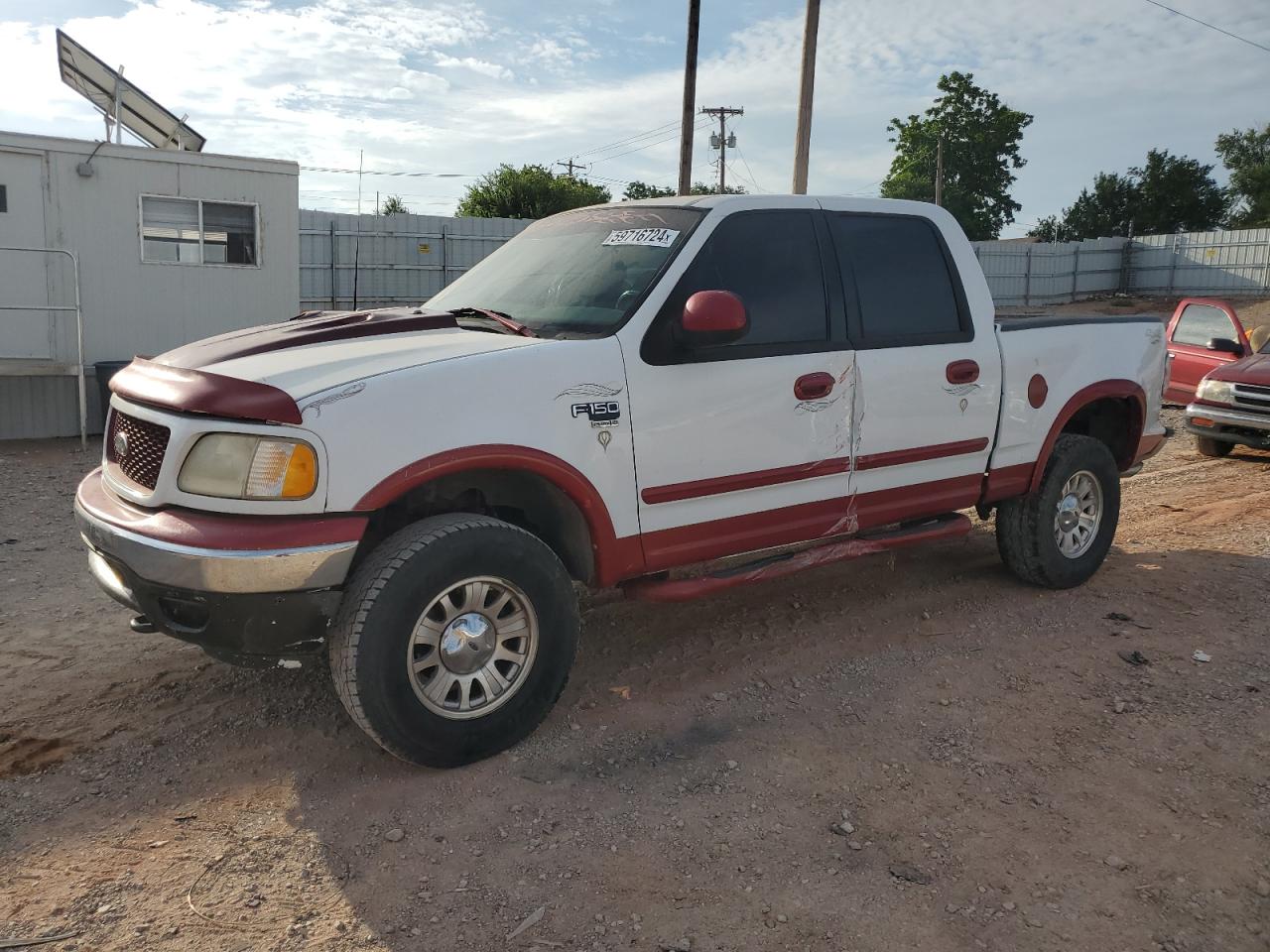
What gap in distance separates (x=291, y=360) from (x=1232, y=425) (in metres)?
9.85

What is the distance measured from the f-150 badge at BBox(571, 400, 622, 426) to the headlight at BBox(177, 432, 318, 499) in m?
0.97

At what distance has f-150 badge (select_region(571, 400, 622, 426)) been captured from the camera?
12.2ft

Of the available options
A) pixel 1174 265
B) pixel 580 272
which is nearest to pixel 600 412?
pixel 580 272

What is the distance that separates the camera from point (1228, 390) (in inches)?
404

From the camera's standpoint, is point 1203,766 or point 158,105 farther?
point 158,105

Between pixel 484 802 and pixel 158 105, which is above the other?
pixel 158 105

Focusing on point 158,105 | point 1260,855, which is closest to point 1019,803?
point 1260,855

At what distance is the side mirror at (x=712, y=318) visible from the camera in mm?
3768

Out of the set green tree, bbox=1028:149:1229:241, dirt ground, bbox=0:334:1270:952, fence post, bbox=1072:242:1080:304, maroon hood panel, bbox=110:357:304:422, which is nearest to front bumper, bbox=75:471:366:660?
maroon hood panel, bbox=110:357:304:422

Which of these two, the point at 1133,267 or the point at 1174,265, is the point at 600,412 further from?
the point at 1133,267

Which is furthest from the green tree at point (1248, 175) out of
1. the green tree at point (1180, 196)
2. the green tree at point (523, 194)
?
the green tree at point (523, 194)

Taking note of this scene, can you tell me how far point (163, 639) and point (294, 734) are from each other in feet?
4.67

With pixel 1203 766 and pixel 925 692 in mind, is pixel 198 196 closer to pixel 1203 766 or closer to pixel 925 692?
pixel 925 692

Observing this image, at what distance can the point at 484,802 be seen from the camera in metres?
3.39
